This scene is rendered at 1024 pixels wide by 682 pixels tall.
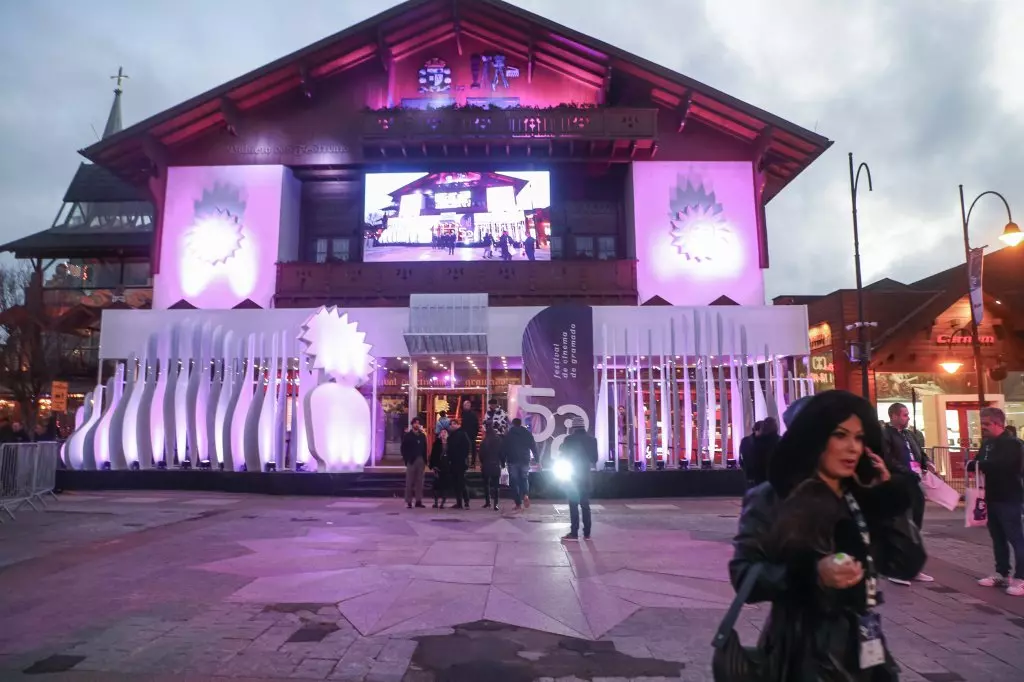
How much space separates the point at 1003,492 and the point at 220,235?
1983 cm

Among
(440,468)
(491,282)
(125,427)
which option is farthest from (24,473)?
(491,282)

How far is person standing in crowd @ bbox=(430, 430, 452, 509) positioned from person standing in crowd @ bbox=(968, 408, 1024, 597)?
364 inches

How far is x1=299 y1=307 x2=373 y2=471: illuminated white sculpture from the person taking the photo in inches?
630

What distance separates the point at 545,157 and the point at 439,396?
7837 mm

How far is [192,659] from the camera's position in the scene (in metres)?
4.94

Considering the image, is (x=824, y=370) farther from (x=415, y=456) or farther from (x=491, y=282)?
(x=415, y=456)

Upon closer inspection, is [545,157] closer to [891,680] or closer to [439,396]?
[439,396]

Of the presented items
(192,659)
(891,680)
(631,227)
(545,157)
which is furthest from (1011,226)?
(192,659)

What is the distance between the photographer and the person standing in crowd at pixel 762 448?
8328 mm

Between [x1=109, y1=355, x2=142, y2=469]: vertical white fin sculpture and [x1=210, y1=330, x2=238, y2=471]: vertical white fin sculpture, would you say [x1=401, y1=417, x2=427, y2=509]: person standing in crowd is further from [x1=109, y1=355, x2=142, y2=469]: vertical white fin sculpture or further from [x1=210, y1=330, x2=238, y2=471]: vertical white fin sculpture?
[x1=109, y1=355, x2=142, y2=469]: vertical white fin sculpture

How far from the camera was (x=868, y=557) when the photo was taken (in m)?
2.38

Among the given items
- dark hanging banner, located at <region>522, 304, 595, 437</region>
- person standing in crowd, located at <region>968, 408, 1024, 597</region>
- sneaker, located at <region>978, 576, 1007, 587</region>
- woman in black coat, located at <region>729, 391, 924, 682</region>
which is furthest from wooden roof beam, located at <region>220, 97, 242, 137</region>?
woman in black coat, located at <region>729, 391, 924, 682</region>

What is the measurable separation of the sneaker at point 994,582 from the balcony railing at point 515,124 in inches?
585

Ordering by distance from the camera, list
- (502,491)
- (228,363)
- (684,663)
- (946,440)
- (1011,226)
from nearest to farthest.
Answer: (684,663) → (1011,226) → (502,491) → (228,363) → (946,440)
